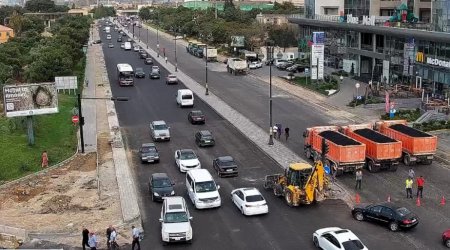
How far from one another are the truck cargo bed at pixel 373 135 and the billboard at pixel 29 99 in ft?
74.1

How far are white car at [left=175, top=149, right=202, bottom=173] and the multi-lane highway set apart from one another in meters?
0.54

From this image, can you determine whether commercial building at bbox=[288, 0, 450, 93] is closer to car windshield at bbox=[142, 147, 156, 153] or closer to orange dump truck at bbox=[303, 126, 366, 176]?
orange dump truck at bbox=[303, 126, 366, 176]

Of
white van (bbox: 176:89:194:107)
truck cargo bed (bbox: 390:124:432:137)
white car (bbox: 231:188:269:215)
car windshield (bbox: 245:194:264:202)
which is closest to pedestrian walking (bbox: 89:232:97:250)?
white car (bbox: 231:188:269:215)

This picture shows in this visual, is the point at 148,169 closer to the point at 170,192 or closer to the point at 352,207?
the point at 170,192

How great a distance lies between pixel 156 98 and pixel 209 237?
42.1 m

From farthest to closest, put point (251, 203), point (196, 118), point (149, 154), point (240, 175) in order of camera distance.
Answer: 1. point (196, 118)
2. point (149, 154)
3. point (240, 175)
4. point (251, 203)

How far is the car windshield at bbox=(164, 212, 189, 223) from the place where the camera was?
95.0 feet

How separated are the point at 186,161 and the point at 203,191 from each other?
7.24 metres

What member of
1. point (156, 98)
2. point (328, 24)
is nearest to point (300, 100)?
point (156, 98)

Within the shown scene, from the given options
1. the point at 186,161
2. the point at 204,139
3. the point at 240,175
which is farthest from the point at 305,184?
the point at 204,139

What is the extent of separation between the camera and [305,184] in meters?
33.5

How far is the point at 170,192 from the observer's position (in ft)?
113

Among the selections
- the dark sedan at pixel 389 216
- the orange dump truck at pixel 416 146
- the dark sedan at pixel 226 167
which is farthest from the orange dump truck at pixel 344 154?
the dark sedan at pixel 389 216

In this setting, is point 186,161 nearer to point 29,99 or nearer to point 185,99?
point 29,99
